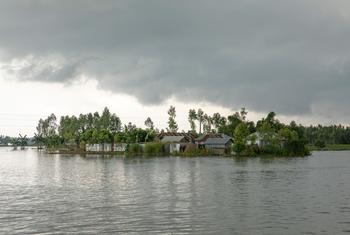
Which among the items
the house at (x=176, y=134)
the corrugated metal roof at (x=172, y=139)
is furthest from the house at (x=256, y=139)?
the corrugated metal roof at (x=172, y=139)

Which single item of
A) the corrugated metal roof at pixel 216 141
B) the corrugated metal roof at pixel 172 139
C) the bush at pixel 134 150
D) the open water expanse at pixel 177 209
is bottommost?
the open water expanse at pixel 177 209

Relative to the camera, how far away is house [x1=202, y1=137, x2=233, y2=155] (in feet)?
517

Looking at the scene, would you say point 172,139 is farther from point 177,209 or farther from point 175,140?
point 177,209

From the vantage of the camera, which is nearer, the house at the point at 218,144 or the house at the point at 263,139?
the house at the point at 263,139

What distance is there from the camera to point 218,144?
164875mm

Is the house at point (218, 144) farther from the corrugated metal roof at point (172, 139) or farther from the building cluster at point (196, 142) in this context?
the corrugated metal roof at point (172, 139)

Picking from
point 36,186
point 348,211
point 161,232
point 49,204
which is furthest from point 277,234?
point 36,186

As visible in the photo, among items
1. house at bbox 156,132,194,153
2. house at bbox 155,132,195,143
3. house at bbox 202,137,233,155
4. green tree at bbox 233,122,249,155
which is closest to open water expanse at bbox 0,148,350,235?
green tree at bbox 233,122,249,155

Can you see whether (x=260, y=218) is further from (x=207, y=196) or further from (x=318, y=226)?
(x=207, y=196)

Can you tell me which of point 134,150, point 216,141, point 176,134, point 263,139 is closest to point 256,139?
point 263,139

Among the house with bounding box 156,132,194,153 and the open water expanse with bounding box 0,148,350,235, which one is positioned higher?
the house with bounding box 156,132,194,153

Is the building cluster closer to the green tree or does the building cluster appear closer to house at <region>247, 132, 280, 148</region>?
the green tree

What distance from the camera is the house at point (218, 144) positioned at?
157488mm

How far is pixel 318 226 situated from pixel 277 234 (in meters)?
3.63
